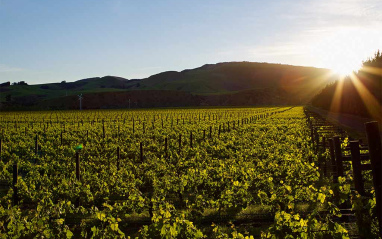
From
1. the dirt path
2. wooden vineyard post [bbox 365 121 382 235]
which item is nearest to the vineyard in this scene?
wooden vineyard post [bbox 365 121 382 235]

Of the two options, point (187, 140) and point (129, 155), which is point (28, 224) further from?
point (187, 140)

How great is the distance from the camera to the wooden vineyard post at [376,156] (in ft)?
21.7

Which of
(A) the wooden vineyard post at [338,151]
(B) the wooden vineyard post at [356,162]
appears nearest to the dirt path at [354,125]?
(A) the wooden vineyard post at [338,151]

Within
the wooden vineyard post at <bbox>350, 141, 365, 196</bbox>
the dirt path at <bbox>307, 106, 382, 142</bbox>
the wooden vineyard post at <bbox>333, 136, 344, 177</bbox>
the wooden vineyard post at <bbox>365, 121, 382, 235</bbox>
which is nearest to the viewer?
the wooden vineyard post at <bbox>365, 121, 382, 235</bbox>

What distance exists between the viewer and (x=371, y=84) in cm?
4506

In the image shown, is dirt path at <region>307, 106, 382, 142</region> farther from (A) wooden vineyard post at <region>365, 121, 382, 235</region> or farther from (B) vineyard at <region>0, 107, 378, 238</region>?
(A) wooden vineyard post at <region>365, 121, 382, 235</region>

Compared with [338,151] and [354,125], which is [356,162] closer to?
[338,151]

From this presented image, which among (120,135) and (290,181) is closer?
(290,181)

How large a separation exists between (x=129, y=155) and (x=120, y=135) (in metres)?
9.23

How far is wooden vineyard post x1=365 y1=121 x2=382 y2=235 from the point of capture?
6.61 meters

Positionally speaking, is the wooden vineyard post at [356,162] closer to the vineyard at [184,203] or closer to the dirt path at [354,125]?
the vineyard at [184,203]

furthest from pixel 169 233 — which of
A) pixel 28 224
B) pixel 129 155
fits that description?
pixel 129 155

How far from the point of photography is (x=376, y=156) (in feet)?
21.8

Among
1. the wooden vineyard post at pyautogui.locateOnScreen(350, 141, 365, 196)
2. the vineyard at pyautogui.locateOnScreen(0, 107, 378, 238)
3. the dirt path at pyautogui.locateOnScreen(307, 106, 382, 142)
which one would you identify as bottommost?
the vineyard at pyautogui.locateOnScreen(0, 107, 378, 238)
